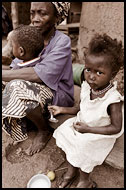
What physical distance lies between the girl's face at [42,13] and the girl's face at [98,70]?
0.77 metres

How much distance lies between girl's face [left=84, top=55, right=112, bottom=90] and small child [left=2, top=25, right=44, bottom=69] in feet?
2.11

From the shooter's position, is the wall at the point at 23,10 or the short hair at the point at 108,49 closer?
the short hair at the point at 108,49

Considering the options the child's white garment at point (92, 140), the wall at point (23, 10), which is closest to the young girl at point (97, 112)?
the child's white garment at point (92, 140)

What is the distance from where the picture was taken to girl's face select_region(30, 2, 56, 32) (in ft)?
6.18

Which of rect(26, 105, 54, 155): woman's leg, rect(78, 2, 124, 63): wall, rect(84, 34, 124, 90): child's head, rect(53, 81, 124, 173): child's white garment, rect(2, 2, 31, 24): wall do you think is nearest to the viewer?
rect(84, 34, 124, 90): child's head

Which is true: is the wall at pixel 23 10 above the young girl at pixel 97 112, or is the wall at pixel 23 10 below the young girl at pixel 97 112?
above

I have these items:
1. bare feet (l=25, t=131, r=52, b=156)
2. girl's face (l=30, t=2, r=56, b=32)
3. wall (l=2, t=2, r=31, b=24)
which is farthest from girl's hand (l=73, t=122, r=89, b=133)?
wall (l=2, t=2, r=31, b=24)

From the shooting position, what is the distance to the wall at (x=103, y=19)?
9.30 ft

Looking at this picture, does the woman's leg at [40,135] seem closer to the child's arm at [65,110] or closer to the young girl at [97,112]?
the child's arm at [65,110]

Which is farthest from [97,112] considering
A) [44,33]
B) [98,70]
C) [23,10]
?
Answer: [23,10]

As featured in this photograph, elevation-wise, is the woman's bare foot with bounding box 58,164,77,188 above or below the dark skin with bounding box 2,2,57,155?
below

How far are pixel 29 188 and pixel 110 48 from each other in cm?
131

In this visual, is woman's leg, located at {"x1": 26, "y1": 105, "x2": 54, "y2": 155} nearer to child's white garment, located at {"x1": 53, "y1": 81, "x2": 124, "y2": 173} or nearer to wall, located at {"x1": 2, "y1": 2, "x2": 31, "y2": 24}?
child's white garment, located at {"x1": 53, "y1": 81, "x2": 124, "y2": 173}

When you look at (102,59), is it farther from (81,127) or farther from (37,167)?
(37,167)
